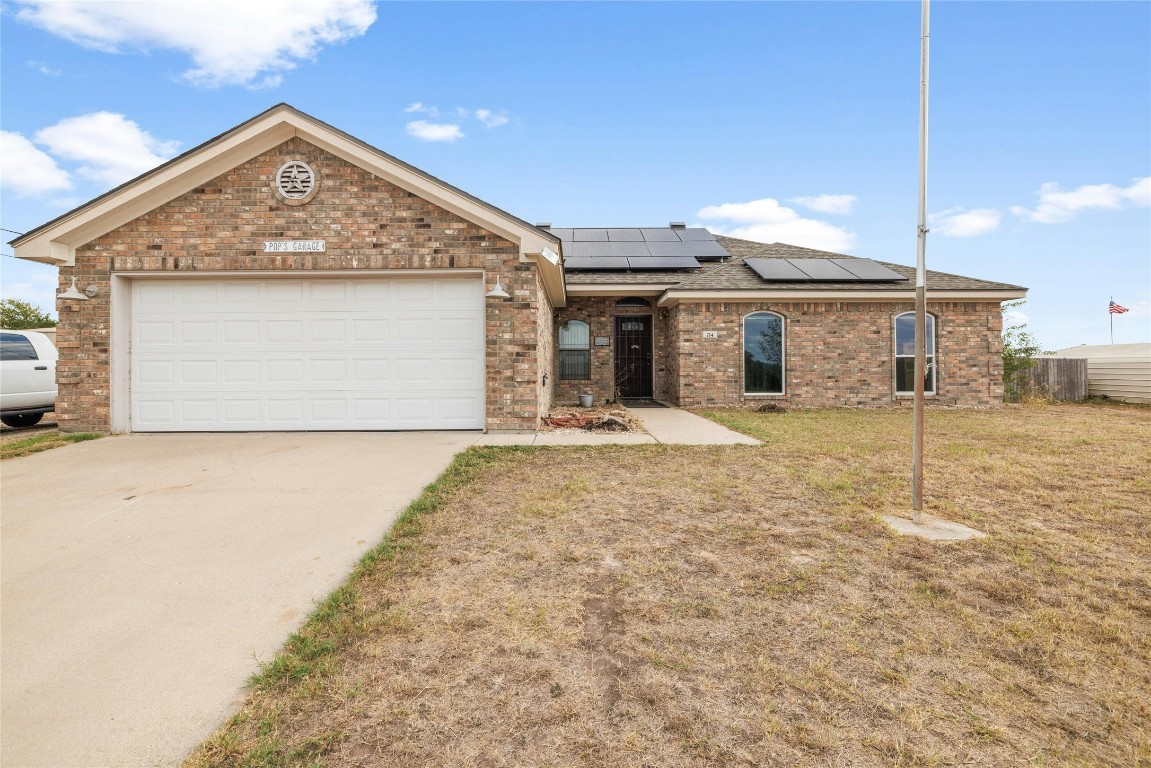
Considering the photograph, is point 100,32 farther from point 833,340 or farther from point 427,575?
point 833,340

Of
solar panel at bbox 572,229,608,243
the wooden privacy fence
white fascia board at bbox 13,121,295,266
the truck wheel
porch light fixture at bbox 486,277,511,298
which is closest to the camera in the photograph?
white fascia board at bbox 13,121,295,266

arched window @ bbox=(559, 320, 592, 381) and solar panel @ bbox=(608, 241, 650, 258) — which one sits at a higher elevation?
solar panel @ bbox=(608, 241, 650, 258)

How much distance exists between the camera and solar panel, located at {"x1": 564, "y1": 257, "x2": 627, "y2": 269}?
544 inches

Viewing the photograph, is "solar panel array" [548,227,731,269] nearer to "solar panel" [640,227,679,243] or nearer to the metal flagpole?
"solar panel" [640,227,679,243]

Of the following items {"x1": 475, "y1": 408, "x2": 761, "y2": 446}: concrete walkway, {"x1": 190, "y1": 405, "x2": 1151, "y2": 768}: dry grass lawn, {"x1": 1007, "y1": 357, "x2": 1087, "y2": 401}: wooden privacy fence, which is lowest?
{"x1": 190, "y1": 405, "x2": 1151, "y2": 768}: dry grass lawn

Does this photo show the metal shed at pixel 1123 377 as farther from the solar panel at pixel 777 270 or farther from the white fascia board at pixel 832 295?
the solar panel at pixel 777 270

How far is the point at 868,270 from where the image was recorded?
1315 centimetres

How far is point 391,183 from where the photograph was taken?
309 inches

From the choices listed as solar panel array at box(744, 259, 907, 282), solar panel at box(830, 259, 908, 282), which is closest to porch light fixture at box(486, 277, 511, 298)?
solar panel array at box(744, 259, 907, 282)

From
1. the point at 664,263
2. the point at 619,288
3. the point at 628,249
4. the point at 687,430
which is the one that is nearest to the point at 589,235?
the point at 628,249

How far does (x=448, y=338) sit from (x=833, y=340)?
9.73 metres

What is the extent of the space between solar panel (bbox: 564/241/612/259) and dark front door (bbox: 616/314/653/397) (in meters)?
2.17

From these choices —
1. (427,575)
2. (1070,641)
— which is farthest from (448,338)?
(1070,641)

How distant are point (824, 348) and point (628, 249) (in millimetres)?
6418
